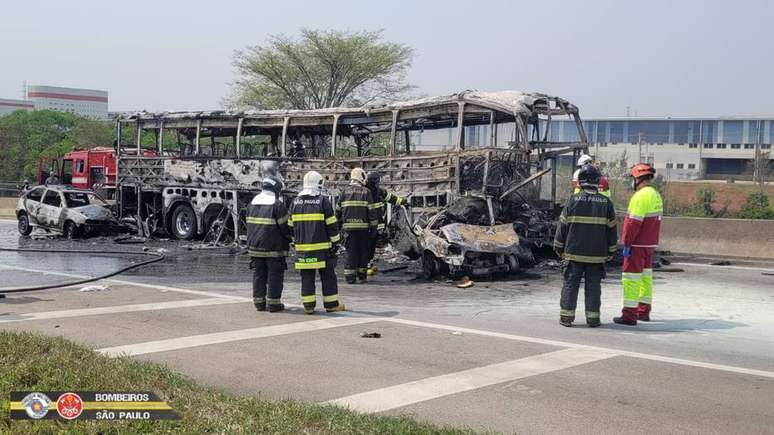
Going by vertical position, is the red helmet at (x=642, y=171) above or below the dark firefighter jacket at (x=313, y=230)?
above

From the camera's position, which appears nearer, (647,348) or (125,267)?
(647,348)

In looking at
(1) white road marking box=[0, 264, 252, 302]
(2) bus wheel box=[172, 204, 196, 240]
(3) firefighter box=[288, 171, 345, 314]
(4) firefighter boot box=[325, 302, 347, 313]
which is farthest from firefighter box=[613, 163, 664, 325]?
(2) bus wheel box=[172, 204, 196, 240]

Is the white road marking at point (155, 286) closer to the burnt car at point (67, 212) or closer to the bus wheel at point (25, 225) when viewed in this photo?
the burnt car at point (67, 212)

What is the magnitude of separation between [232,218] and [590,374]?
45.1 feet

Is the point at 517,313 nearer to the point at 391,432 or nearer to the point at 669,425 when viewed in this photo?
the point at 669,425

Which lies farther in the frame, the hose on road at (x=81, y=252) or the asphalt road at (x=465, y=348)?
the hose on road at (x=81, y=252)

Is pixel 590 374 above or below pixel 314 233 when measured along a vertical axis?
below

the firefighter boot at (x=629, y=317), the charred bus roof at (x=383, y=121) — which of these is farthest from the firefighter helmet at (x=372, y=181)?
the firefighter boot at (x=629, y=317)

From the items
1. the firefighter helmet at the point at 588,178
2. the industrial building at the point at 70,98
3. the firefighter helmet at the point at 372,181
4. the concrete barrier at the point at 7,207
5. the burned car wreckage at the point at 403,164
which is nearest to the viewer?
the firefighter helmet at the point at 588,178

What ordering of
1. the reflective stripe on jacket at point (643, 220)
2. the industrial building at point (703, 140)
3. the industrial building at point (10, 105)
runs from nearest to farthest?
the reflective stripe on jacket at point (643, 220), the industrial building at point (703, 140), the industrial building at point (10, 105)

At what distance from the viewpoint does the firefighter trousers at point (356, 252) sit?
12.3m

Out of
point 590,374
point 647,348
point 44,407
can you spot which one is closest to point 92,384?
point 44,407


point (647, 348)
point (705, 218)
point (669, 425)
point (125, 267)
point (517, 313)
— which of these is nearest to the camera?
point (669, 425)

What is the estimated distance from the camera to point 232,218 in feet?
61.7
